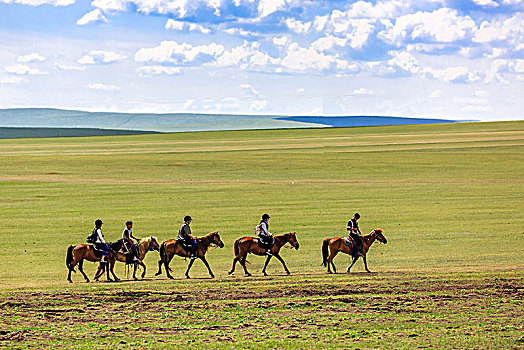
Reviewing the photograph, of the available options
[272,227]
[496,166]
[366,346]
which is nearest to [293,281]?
[366,346]

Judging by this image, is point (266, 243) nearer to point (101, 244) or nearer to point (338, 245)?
point (338, 245)

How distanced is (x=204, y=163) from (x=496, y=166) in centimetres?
2998

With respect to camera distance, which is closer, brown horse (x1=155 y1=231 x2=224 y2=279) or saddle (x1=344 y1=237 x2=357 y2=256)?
brown horse (x1=155 y1=231 x2=224 y2=279)

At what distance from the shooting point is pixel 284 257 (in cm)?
3044

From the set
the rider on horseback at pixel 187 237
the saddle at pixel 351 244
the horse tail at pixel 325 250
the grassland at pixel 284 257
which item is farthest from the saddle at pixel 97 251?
the saddle at pixel 351 244

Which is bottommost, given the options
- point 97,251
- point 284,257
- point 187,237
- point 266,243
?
point 284,257

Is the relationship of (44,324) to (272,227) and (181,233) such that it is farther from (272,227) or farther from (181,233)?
(272,227)

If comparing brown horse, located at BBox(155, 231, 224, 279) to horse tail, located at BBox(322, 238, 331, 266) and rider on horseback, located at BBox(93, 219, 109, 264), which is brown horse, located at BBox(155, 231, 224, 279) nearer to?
rider on horseback, located at BBox(93, 219, 109, 264)

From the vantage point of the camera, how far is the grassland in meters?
17.2

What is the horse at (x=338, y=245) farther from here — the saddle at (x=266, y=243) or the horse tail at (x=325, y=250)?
the saddle at (x=266, y=243)

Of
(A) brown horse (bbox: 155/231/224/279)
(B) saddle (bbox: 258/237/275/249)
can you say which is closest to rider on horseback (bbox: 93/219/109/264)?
(A) brown horse (bbox: 155/231/224/279)

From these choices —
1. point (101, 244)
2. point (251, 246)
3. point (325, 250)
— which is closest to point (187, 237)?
point (251, 246)

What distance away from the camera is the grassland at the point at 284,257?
17.2 m

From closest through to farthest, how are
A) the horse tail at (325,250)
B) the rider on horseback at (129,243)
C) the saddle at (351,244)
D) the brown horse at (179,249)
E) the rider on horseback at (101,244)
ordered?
the rider on horseback at (101,244) < the rider on horseback at (129,243) < the brown horse at (179,249) < the horse tail at (325,250) < the saddle at (351,244)
